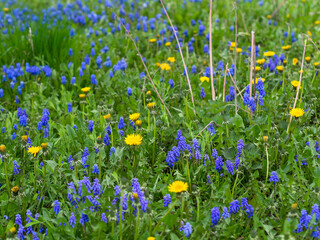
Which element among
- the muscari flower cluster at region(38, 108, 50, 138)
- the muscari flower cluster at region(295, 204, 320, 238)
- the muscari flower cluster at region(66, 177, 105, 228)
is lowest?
the muscari flower cluster at region(295, 204, 320, 238)

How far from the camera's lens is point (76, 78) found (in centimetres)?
412

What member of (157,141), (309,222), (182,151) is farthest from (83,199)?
(309,222)

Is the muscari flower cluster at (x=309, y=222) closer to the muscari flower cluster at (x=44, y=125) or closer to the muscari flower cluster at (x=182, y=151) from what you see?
the muscari flower cluster at (x=182, y=151)

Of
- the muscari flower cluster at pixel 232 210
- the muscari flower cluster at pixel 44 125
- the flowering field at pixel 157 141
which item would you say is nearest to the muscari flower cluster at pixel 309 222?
the flowering field at pixel 157 141

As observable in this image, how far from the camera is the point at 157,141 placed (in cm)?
299

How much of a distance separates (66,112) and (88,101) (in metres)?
0.21

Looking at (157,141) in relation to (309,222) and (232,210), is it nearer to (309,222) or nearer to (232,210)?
(232,210)

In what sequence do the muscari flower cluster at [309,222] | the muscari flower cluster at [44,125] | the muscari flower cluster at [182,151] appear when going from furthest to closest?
1. the muscari flower cluster at [44,125]
2. the muscari flower cluster at [182,151]
3. the muscari flower cluster at [309,222]

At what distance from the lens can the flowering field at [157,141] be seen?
215 centimetres

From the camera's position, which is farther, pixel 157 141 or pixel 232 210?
pixel 157 141

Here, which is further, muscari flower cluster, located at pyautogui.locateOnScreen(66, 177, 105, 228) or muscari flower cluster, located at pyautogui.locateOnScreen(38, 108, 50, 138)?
muscari flower cluster, located at pyautogui.locateOnScreen(38, 108, 50, 138)

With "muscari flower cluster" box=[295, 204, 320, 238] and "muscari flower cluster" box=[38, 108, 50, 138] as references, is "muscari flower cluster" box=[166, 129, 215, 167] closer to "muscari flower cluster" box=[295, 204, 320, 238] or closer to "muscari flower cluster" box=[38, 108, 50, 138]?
"muscari flower cluster" box=[295, 204, 320, 238]

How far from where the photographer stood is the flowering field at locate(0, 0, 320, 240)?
2154mm

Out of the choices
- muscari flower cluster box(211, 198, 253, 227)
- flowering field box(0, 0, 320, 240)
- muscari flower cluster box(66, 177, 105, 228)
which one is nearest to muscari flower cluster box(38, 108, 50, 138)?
flowering field box(0, 0, 320, 240)
